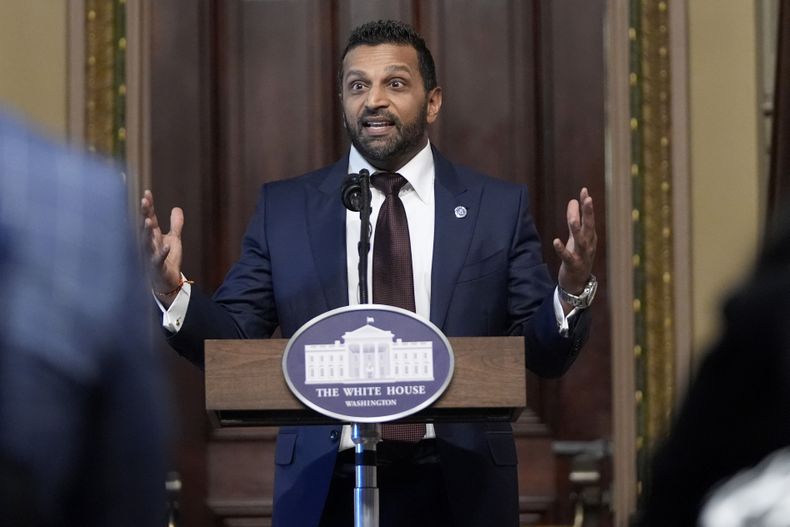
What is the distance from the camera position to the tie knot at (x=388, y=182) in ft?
10.7

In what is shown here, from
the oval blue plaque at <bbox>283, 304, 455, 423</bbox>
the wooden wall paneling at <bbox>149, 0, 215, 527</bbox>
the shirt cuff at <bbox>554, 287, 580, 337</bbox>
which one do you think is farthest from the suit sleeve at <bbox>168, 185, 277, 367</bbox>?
the wooden wall paneling at <bbox>149, 0, 215, 527</bbox>

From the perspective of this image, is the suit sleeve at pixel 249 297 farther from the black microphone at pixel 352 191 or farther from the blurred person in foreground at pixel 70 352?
the blurred person in foreground at pixel 70 352

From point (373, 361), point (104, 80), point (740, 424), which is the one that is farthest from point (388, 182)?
point (740, 424)

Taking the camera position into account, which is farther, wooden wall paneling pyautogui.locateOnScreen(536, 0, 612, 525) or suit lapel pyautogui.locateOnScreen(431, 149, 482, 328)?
wooden wall paneling pyautogui.locateOnScreen(536, 0, 612, 525)

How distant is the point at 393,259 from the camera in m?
3.15

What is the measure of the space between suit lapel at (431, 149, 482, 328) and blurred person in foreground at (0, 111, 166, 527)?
89.1 inches

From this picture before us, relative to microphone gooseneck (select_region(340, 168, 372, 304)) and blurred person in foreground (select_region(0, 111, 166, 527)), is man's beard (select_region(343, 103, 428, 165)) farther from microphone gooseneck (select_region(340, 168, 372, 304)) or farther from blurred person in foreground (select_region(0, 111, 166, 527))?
blurred person in foreground (select_region(0, 111, 166, 527))

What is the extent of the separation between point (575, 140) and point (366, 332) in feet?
6.64

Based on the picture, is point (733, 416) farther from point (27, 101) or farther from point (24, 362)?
point (27, 101)

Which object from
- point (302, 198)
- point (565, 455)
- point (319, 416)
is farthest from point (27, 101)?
point (319, 416)

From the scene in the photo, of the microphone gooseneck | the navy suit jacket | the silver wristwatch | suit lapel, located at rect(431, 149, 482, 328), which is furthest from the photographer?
suit lapel, located at rect(431, 149, 482, 328)

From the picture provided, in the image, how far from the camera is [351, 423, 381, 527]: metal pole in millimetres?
2561

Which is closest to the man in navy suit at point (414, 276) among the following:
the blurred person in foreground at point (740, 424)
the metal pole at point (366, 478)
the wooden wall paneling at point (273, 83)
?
the metal pole at point (366, 478)

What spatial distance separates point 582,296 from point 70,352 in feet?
6.92
